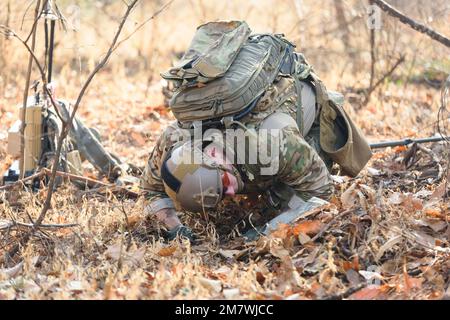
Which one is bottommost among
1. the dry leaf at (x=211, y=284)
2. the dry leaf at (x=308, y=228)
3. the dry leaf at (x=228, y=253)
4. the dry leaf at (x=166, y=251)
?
the dry leaf at (x=211, y=284)

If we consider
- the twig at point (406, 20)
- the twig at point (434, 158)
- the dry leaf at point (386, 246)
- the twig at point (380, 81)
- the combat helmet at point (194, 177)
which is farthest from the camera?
the twig at point (380, 81)

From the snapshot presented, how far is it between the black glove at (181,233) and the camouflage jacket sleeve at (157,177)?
18 centimetres

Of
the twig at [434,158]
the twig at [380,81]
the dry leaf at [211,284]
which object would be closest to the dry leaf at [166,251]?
the dry leaf at [211,284]

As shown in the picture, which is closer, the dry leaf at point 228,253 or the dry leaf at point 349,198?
the dry leaf at point 228,253

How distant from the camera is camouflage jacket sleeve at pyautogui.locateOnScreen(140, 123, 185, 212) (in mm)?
4508

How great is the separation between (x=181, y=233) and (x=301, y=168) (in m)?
0.68

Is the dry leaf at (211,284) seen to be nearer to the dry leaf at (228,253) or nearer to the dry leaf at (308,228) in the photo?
the dry leaf at (228,253)

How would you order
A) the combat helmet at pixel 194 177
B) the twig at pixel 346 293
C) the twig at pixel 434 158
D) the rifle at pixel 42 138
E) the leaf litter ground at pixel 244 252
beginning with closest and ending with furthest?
the twig at pixel 346 293 → the leaf litter ground at pixel 244 252 → the combat helmet at pixel 194 177 → the twig at pixel 434 158 → the rifle at pixel 42 138

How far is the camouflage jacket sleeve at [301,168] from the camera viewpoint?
429cm

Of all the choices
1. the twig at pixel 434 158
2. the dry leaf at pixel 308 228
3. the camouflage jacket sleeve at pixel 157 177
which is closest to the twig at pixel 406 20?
the twig at pixel 434 158

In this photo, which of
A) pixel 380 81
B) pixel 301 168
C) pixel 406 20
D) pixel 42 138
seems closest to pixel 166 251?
pixel 301 168

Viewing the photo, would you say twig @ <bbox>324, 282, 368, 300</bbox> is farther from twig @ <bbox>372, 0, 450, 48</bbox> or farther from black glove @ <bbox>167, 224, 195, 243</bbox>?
twig @ <bbox>372, 0, 450, 48</bbox>

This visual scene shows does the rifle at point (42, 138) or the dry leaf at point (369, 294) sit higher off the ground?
the rifle at point (42, 138)

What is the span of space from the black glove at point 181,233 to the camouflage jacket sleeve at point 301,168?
54 centimetres
